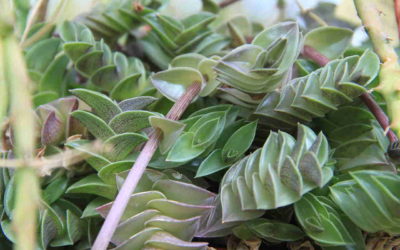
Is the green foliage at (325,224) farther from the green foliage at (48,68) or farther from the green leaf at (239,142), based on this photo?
the green foliage at (48,68)

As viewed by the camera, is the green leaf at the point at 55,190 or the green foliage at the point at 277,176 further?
the green leaf at the point at 55,190

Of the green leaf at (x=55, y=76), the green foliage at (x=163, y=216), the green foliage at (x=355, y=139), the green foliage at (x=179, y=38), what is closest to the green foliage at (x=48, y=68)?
Result: the green leaf at (x=55, y=76)

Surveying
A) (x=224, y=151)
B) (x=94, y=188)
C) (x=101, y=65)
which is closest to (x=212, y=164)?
(x=224, y=151)

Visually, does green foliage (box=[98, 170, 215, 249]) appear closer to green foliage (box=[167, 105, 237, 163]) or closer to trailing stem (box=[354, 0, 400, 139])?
green foliage (box=[167, 105, 237, 163])

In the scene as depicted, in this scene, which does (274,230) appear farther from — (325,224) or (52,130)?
(52,130)

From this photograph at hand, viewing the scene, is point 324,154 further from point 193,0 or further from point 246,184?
point 193,0
